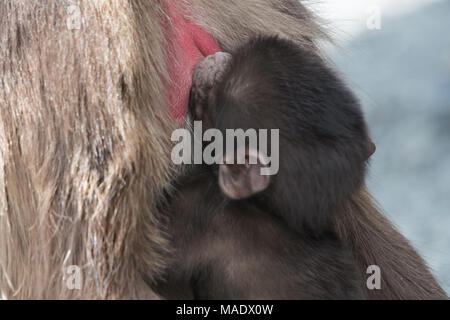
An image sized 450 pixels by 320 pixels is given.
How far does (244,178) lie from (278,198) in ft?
0.19

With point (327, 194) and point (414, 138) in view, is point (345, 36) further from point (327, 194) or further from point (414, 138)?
point (414, 138)

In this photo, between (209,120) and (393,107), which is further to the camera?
(393,107)

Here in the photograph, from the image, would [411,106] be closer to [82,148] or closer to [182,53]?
[182,53]

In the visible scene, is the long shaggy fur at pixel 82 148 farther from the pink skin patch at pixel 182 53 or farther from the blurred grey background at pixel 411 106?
the blurred grey background at pixel 411 106

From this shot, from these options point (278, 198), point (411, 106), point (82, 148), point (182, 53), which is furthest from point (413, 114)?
point (82, 148)

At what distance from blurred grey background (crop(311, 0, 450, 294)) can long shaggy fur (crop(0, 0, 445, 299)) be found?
1.95 m

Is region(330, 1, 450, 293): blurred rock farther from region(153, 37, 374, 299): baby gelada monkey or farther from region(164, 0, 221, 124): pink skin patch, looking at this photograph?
region(153, 37, 374, 299): baby gelada monkey

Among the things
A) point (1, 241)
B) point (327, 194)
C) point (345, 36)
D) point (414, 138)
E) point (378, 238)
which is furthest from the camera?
point (414, 138)

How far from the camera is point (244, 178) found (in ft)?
3.37

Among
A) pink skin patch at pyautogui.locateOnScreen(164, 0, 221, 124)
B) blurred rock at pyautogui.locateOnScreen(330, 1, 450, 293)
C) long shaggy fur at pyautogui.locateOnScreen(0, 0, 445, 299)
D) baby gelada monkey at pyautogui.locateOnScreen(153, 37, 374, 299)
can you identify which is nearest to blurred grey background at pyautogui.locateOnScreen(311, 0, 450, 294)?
blurred rock at pyautogui.locateOnScreen(330, 1, 450, 293)

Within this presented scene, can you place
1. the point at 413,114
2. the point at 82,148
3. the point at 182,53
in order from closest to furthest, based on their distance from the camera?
the point at 82,148 → the point at 182,53 → the point at 413,114

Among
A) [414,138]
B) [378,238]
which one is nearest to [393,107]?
[414,138]

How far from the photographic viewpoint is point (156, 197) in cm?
108

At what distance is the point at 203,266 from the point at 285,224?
0.14 meters
